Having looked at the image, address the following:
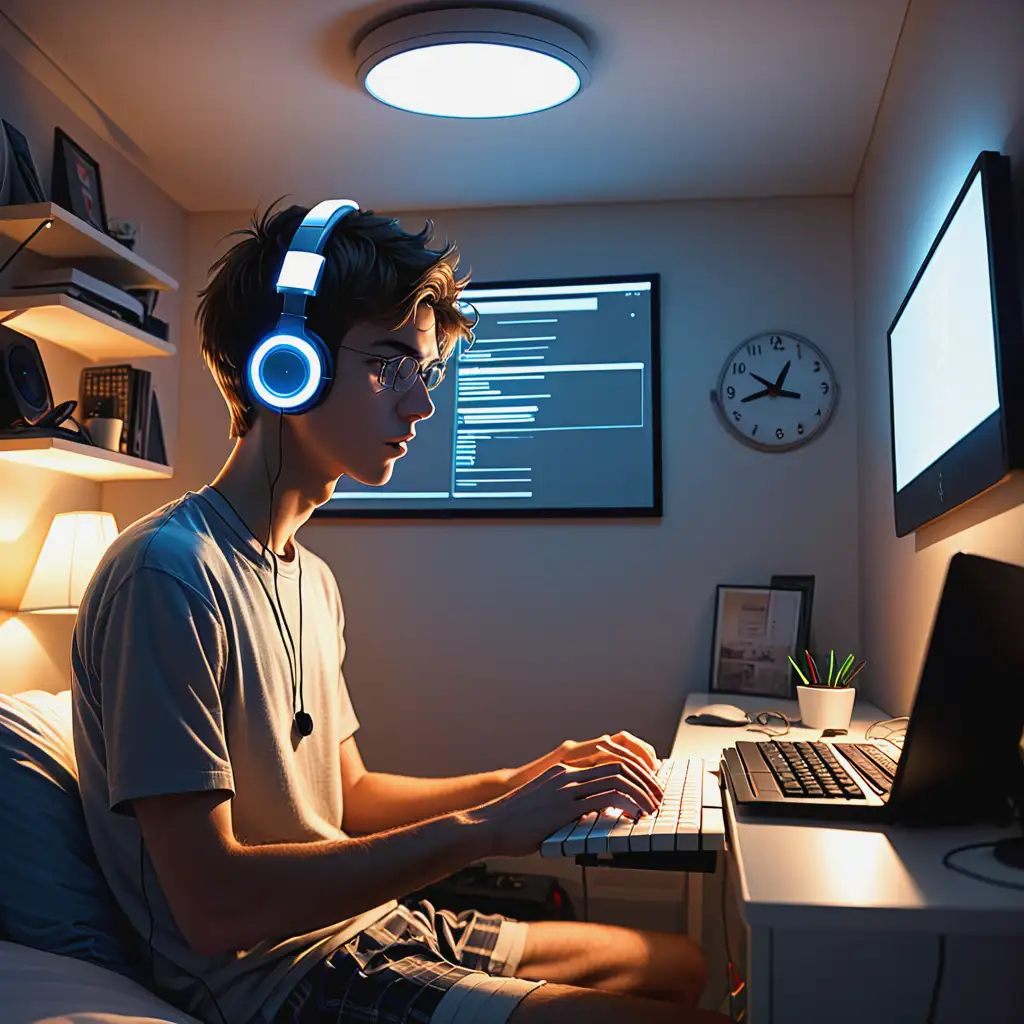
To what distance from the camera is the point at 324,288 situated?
4.35 ft

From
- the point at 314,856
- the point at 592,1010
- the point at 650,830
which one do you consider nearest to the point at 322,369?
the point at 314,856

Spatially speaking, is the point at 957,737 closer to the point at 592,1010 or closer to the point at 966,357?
the point at 592,1010

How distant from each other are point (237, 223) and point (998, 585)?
284cm

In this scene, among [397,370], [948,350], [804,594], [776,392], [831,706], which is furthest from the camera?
[776,392]

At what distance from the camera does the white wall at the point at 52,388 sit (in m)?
2.27

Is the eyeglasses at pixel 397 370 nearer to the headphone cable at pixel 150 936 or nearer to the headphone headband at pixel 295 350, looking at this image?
the headphone headband at pixel 295 350

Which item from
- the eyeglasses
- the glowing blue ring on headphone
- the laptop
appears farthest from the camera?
the eyeglasses

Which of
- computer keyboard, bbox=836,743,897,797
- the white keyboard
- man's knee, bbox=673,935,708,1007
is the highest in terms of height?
computer keyboard, bbox=836,743,897,797

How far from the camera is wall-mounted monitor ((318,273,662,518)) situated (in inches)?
114

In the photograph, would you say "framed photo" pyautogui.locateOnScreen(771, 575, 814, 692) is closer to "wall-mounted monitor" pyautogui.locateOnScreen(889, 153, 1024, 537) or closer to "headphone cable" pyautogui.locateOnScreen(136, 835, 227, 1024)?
"wall-mounted monitor" pyautogui.locateOnScreen(889, 153, 1024, 537)

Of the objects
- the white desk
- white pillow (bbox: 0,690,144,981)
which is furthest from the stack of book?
the white desk

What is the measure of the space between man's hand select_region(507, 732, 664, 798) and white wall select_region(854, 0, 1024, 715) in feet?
1.81

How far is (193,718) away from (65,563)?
1.56m

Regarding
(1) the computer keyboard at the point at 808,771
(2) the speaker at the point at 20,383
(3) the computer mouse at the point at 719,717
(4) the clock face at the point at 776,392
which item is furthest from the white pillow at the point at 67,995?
(4) the clock face at the point at 776,392
